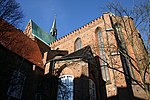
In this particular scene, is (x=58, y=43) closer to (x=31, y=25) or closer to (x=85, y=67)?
(x=31, y=25)

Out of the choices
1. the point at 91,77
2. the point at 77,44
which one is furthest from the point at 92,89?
the point at 77,44

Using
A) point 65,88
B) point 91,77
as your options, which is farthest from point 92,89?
point 65,88

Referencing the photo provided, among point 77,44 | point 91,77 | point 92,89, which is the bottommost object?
point 92,89

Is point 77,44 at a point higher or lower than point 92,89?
higher

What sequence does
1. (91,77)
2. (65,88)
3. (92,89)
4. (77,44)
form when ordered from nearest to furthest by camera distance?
1. (65,88)
2. (92,89)
3. (91,77)
4. (77,44)

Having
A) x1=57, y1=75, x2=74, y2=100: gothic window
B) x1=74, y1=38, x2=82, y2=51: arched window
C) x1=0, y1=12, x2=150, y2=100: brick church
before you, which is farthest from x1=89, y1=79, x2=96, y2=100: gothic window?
x1=74, y1=38, x2=82, y2=51: arched window

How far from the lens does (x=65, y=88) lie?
1293 centimetres

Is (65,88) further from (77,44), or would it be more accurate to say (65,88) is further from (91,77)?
(77,44)

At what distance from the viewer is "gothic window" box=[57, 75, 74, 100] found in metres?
12.5

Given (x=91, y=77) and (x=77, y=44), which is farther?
(x=77, y=44)

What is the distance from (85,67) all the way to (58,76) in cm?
263

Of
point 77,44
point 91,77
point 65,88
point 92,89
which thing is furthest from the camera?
point 77,44

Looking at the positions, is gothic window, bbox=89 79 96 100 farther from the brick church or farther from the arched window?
the arched window

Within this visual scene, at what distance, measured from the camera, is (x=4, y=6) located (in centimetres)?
805
